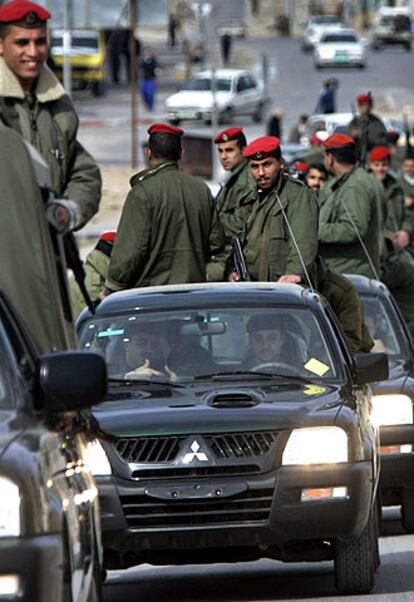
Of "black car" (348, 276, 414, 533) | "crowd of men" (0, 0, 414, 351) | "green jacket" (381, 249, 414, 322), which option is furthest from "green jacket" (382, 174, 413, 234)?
"black car" (348, 276, 414, 533)

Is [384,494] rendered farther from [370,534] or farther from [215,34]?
[215,34]

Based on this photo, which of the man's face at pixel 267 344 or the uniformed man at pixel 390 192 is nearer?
the man's face at pixel 267 344

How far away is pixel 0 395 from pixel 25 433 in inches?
12.3

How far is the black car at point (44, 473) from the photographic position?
543 cm

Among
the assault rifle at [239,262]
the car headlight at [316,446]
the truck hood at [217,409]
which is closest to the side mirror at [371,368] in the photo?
the truck hood at [217,409]

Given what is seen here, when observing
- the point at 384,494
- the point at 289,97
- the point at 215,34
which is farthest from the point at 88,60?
the point at 384,494

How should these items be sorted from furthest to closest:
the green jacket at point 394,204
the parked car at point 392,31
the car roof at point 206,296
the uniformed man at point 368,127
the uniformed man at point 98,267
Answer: the parked car at point 392,31
the uniformed man at point 368,127
the green jacket at point 394,204
the uniformed man at point 98,267
the car roof at point 206,296

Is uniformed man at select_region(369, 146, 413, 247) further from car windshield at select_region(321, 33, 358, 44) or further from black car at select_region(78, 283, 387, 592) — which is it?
car windshield at select_region(321, 33, 358, 44)

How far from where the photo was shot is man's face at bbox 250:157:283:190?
13.0 metres

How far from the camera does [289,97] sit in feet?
289

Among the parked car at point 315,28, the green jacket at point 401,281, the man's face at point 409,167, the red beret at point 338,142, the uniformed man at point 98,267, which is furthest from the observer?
the parked car at point 315,28

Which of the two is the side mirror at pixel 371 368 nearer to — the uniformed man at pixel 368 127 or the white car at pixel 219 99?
the uniformed man at pixel 368 127

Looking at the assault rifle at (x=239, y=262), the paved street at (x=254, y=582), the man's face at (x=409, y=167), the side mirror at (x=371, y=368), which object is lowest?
the man's face at (x=409, y=167)

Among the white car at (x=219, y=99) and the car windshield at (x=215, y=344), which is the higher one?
the car windshield at (x=215, y=344)
